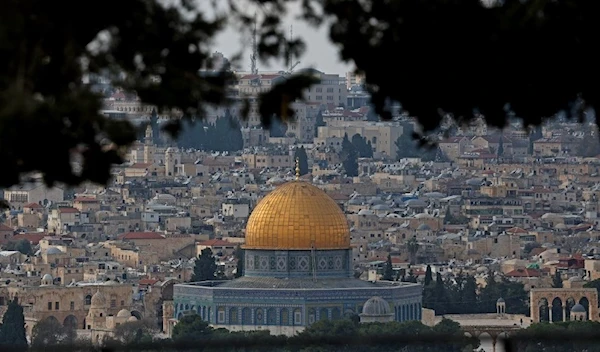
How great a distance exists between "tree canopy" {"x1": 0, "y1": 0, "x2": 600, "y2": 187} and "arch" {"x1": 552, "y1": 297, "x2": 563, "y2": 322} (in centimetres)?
6724

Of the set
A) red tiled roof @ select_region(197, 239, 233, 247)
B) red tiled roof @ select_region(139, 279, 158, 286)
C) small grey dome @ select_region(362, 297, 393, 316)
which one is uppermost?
red tiled roof @ select_region(197, 239, 233, 247)

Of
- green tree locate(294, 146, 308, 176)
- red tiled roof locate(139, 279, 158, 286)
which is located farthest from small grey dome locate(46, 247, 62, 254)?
green tree locate(294, 146, 308, 176)

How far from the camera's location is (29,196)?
144125 millimetres

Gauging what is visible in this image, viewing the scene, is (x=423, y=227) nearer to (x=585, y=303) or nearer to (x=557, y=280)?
(x=557, y=280)

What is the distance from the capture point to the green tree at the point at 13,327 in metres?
72.1

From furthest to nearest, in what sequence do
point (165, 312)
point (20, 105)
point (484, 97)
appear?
point (165, 312) → point (484, 97) → point (20, 105)

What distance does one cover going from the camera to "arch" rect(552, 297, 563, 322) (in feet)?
281

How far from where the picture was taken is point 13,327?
75125 mm

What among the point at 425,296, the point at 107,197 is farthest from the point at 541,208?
the point at 425,296

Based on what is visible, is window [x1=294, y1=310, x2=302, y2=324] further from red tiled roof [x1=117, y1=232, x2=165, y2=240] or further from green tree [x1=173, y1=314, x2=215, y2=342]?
red tiled roof [x1=117, y1=232, x2=165, y2=240]

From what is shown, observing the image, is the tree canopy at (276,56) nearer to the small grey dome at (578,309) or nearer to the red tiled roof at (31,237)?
the small grey dome at (578,309)

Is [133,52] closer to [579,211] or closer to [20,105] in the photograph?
[20,105]

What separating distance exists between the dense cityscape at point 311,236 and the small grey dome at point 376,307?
0.07 meters

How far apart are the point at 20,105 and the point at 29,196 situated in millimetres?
128332
